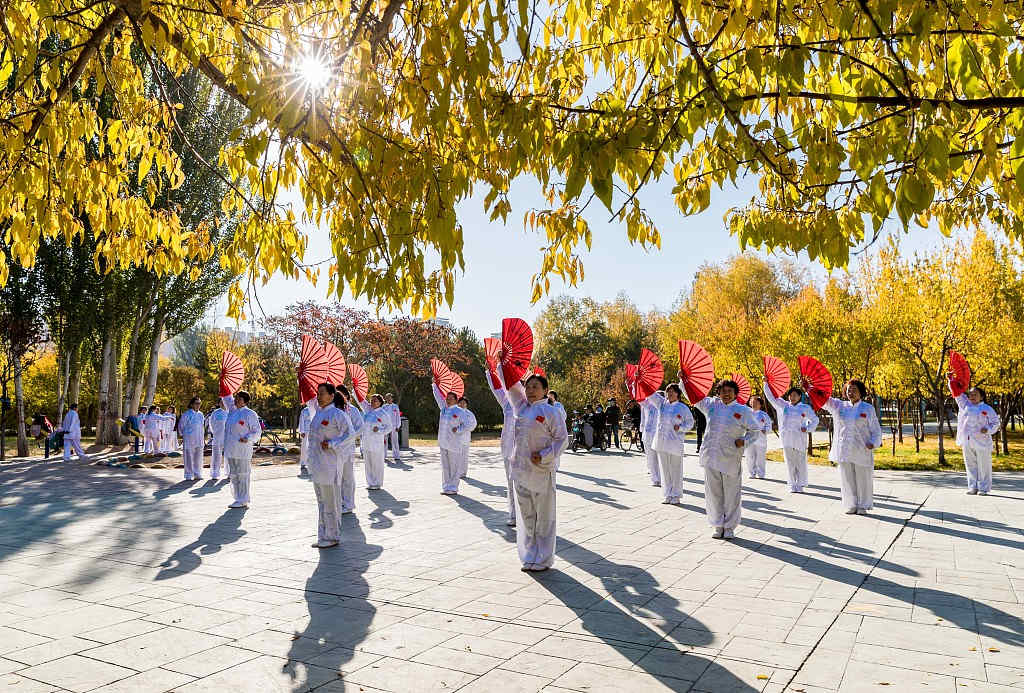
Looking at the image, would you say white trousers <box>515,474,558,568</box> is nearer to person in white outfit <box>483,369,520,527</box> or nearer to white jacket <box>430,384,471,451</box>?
person in white outfit <box>483,369,520,527</box>

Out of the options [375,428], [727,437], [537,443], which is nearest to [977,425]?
[727,437]

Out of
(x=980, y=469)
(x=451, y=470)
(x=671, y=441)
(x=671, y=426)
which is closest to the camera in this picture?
(x=671, y=441)

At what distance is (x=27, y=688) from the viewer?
400cm

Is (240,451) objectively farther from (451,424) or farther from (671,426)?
(671,426)

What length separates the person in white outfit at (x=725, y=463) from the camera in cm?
852

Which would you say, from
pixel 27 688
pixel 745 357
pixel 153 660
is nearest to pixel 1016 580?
pixel 153 660

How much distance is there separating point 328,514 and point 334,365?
2762 mm

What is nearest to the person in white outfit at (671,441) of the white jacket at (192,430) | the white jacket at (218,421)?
the white jacket at (218,421)

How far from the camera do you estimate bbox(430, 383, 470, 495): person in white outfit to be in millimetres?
13086

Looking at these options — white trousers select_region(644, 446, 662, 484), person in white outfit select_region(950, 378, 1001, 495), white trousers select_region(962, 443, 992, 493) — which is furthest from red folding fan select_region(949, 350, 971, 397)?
white trousers select_region(644, 446, 662, 484)

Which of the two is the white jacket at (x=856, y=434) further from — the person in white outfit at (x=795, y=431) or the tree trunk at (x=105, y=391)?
the tree trunk at (x=105, y=391)

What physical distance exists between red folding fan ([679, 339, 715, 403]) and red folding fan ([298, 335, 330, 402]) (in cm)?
500

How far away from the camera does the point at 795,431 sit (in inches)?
532

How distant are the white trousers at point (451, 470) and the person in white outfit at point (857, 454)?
639cm
